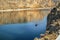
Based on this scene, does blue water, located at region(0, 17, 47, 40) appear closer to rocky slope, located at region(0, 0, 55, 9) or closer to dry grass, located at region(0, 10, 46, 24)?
dry grass, located at region(0, 10, 46, 24)

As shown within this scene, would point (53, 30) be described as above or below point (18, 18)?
above

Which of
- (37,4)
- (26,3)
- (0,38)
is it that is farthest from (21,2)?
(0,38)

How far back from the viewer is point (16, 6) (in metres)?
33.5

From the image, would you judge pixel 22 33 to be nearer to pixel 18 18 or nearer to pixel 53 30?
pixel 53 30

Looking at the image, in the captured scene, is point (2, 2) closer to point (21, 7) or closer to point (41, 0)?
point (21, 7)

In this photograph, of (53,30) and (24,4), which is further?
(24,4)

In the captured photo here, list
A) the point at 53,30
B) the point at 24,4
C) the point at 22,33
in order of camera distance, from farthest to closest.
Answer: the point at 24,4 → the point at 22,33 → the point at 53,30

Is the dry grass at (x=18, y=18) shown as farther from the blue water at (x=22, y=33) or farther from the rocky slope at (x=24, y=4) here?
the rocky slope at (x=24, y=4)

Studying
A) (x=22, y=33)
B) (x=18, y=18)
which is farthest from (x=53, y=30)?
(x=18, y=18)

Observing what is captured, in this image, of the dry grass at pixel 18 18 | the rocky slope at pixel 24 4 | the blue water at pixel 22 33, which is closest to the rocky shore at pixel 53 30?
the blue water at pixel 22 33

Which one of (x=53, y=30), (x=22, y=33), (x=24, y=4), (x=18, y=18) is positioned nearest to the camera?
(x=53, y=30)

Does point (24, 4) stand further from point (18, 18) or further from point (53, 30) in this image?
point (53, 30)

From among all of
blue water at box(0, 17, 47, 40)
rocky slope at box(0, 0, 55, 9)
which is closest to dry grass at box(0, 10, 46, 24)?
blue water at box(0, 17, 47, 40)

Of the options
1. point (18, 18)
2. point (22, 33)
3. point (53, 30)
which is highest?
point (53, 30)
